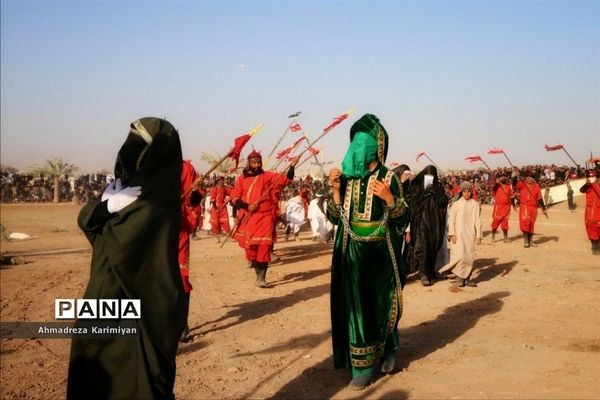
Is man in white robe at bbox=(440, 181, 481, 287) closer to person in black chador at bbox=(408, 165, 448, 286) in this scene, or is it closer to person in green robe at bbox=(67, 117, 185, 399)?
person in black chador at bbox=(408, 165, 448, 286)

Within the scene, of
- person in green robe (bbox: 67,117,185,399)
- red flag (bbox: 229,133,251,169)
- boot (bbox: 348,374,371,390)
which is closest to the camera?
person in green robe (bbox: 67,117,185,399)

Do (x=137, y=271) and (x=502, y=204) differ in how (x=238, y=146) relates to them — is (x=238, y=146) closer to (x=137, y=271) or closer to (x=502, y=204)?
(x=137, y=271)

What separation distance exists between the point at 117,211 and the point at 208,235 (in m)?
17.3

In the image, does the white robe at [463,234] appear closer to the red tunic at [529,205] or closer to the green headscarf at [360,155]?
the green headscarf at [360,155]

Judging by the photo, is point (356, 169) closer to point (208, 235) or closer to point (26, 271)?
point (26, 271)

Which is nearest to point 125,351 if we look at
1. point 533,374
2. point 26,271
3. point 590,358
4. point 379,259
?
point 379,259

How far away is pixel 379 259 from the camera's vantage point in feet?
16.6

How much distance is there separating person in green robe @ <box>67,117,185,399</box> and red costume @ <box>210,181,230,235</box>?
44.9 feet

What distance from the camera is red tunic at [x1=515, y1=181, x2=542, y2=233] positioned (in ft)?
47.4

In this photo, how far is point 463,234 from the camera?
941 cm

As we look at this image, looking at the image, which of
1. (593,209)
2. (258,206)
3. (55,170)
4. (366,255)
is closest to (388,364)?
(366,255)

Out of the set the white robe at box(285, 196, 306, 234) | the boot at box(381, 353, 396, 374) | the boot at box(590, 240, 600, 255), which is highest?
the white robe at box(285, 196, 306, 234)

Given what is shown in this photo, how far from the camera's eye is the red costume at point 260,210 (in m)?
9.42

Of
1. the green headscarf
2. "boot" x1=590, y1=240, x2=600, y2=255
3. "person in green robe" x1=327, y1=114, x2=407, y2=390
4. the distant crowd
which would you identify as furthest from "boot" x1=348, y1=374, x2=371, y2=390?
the distant crowd
